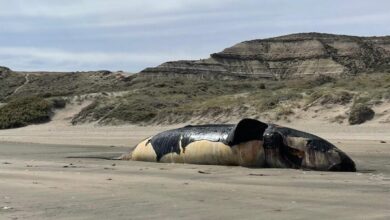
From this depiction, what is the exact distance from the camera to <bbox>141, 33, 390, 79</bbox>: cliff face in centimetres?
7131

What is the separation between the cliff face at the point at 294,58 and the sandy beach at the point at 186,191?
5565 cm

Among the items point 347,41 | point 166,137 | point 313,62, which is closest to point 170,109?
point 166,137

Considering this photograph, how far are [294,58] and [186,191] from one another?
230ft

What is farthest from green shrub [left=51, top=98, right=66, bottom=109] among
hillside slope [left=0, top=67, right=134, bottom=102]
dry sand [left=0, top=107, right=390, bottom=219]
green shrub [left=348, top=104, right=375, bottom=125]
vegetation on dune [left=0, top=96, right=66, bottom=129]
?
dry sand [left=0, top=107, right=390, bottom=219]

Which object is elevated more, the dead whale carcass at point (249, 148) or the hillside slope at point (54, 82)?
the hillside slope at point (54, 82)

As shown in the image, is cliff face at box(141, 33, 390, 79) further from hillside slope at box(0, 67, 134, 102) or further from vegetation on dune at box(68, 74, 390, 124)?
vegetation on dune at box(68, 74, 390, 124)

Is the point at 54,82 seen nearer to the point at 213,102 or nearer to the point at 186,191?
the point at 213,102

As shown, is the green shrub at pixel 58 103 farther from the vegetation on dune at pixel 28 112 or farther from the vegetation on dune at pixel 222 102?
the vegetation on dune at pixel 222 102

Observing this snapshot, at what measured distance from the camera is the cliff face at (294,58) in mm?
71312

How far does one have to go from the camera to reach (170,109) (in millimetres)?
33188

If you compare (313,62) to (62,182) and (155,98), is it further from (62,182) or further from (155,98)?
(62,182)

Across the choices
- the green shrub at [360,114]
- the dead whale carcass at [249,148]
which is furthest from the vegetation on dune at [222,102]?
the dead whale carcass at [249,148]

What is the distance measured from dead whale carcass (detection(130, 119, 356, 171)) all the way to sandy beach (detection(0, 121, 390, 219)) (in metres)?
0.43

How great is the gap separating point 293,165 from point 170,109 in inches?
826
